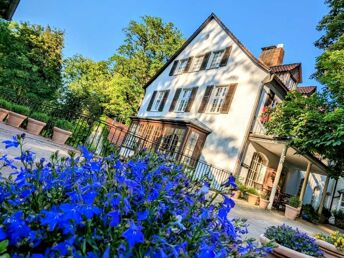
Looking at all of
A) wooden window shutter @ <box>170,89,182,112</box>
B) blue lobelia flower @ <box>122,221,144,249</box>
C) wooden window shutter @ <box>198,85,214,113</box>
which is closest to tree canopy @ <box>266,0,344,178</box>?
wooden window shutter @ <box>198,85,214,113</box>

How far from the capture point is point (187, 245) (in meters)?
0.98

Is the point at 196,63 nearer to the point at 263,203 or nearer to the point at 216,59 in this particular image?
the point at 216,59

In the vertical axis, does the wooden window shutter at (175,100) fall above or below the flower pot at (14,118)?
above

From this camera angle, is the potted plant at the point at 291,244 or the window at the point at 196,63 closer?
the potted plant at the point at 291,244

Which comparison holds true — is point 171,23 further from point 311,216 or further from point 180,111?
point 311,216

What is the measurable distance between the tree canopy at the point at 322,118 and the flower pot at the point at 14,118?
33.1ft

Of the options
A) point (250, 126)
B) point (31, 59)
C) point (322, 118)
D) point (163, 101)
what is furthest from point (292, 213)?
point (31, 59)

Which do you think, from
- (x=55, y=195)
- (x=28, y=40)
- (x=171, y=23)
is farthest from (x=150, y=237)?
(x=171, y=23)

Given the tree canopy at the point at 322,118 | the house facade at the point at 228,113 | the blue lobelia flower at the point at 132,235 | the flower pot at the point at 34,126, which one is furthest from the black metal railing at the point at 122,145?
the tree canopy at the point at 322,118

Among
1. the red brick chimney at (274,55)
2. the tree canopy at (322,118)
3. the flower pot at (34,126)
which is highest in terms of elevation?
the red brick chimney at (274,55)

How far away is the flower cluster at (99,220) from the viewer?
832 millimetres

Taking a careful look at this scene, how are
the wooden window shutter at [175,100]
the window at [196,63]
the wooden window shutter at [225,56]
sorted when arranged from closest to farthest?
1. the wooden window shutter at [225,56]
2. the window at [196,63]
3. the wooden window shutter at [175,100]

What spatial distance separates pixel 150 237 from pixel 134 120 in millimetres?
20185

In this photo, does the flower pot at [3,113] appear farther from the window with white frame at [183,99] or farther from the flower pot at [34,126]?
the window with white frame at [183,99]
